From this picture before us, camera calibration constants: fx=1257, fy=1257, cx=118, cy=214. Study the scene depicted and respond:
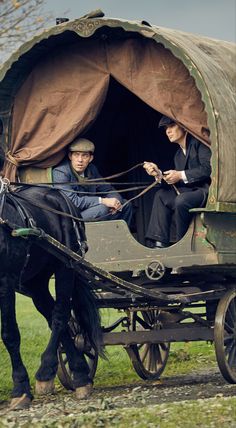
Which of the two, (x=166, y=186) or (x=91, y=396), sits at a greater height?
(x=166, y=186)

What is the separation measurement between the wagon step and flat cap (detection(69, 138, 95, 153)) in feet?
4.67

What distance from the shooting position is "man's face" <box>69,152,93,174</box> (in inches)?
504

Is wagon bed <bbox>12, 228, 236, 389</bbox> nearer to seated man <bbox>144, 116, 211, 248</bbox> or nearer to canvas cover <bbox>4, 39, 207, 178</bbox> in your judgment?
seated man <bbox>144, 116, 211, 248</bbox>

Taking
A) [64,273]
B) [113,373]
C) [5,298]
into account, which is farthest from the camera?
[113,373]

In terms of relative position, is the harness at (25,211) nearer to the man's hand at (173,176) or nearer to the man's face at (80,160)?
the man's face at (80,160)

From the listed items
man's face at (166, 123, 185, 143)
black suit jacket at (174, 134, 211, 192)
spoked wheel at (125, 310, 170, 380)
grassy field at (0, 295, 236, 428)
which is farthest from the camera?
spoked wheel at (125, 310, 170, 380)

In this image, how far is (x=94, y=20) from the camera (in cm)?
1217

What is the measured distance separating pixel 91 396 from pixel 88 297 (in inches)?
37.4

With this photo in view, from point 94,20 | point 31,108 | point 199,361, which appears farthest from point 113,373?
point 94,20

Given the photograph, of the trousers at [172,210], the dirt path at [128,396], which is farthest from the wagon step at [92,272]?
the dirt path at [128,396]

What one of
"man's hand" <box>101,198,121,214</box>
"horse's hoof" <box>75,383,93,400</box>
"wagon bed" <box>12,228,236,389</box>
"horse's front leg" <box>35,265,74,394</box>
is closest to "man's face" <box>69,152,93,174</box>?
"man's hand" <box>101,198,121,214</box>

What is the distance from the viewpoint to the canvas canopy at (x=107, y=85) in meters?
11.6

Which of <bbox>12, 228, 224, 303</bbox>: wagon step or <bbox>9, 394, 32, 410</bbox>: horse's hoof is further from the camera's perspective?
<bbox>12, 228, 224, 303</bbox>: wagon step

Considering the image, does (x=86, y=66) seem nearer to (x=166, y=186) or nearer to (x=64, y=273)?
(x=166, y=186)
